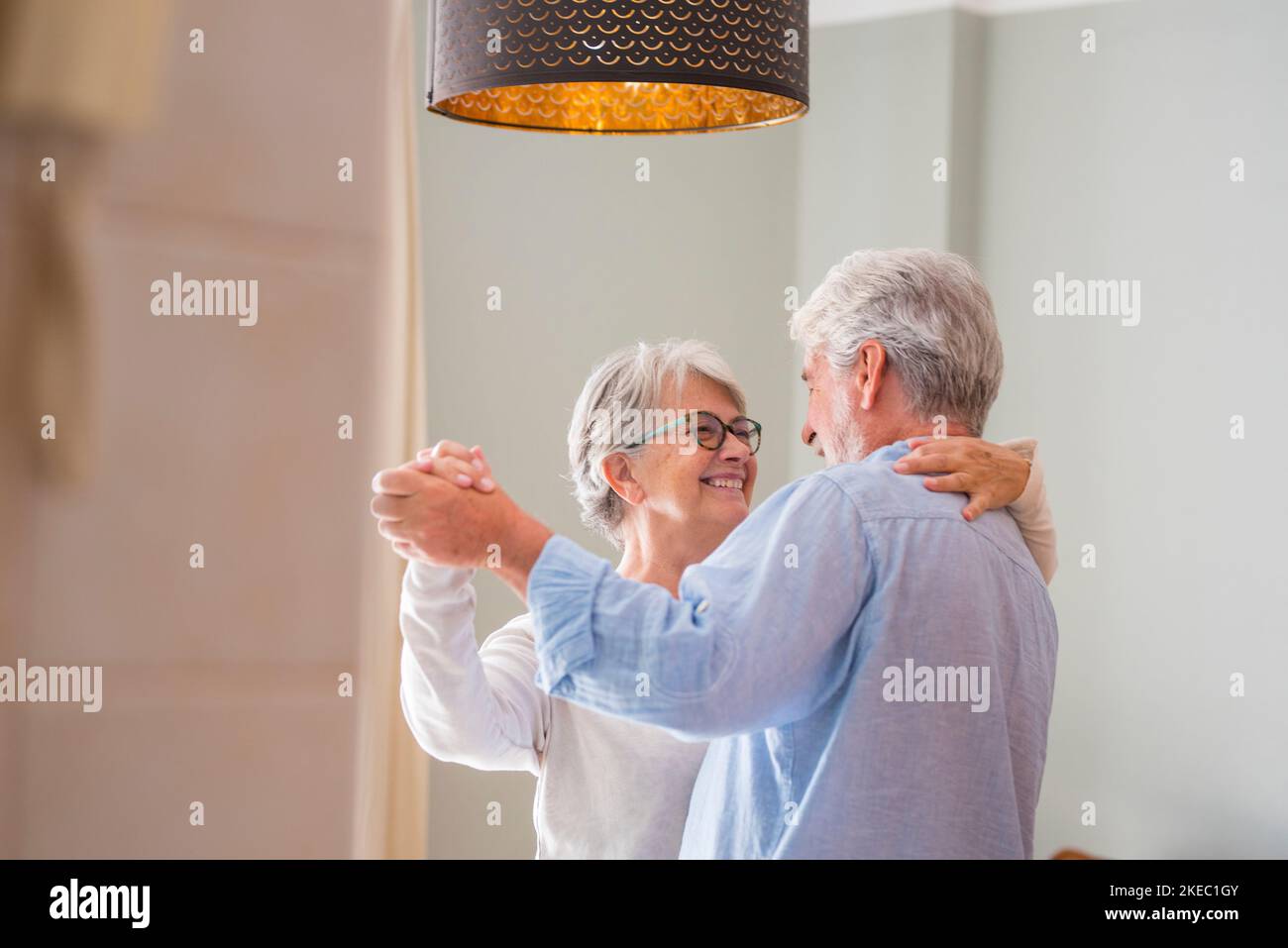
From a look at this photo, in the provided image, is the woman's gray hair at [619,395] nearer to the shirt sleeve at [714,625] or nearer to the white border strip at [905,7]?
the shirt sleeve at [714,625]

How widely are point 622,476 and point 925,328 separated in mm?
690

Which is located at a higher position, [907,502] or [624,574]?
[907,502]

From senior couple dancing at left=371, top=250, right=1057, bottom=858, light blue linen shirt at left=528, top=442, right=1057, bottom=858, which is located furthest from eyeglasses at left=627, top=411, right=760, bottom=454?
light blue linen shirt at left=528, top=442, right=1057, bottom=858

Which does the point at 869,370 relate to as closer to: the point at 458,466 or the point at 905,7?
the point at 458,466

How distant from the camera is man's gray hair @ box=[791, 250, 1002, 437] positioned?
1.68 metres

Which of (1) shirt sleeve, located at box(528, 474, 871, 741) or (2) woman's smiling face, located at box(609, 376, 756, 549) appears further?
(2) woman's smiling face, located at box(609, 376, 756, 549)

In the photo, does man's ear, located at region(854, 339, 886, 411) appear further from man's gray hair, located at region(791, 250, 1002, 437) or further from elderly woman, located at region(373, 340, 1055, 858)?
elderly woman, located at region(373, 340, 1055, 858)

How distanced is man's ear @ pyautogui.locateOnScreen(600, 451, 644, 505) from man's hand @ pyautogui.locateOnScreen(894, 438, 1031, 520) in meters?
0.64

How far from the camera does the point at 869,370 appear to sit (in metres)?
1.71

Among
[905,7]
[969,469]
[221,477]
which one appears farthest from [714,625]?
[905,7]

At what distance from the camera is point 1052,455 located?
14.1 feet

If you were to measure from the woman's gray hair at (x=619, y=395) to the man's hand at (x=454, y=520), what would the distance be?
653 millimetres
